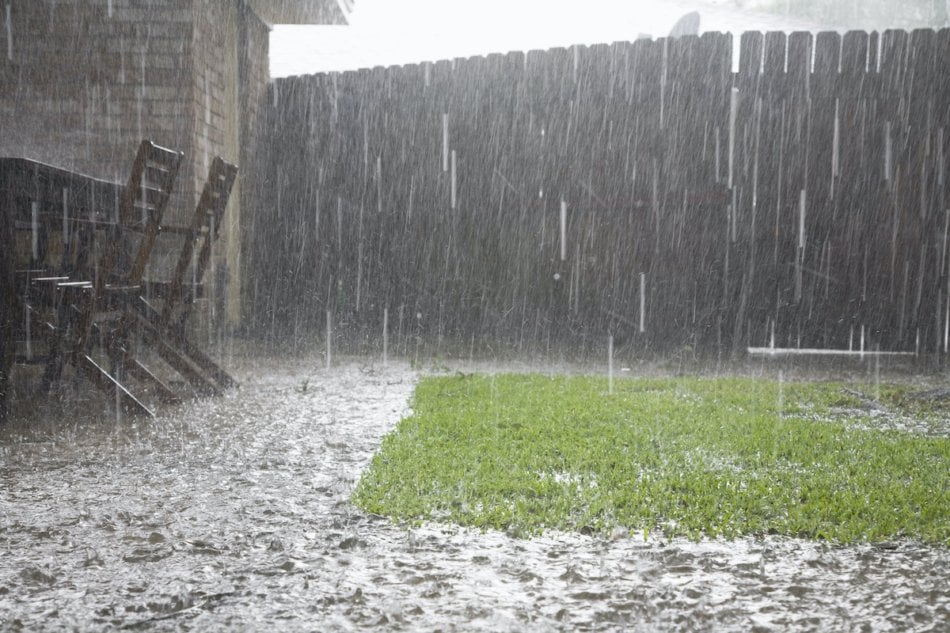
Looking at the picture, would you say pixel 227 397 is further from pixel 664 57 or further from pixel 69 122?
pixel 664 57

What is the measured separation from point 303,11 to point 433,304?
380 cm

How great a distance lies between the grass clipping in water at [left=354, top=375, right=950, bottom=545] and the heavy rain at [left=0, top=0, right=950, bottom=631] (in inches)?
1.2

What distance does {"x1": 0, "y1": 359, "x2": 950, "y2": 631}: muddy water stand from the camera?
170 cm

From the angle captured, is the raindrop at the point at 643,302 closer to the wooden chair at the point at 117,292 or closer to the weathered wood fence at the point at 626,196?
the weathered wood fence at the point at 626,196

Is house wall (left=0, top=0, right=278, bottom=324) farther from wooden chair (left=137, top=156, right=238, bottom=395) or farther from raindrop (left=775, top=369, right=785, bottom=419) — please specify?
raindrop (left=775, top=369, right=785, bottom=419)

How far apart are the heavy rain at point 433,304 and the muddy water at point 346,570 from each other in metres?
0.01

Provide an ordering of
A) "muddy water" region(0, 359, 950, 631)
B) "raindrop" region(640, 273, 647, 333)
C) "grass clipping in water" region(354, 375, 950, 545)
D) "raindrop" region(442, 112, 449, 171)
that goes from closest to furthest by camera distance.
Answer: "muddy water" region(0, 359, 950, 631) < "grass clipping in water" region(354, 375, 950, 545) < "raindrop" region(640, 273, 647, 333) < "raindrop" region(442, 112, 449, 171)

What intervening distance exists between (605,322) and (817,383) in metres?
2.36

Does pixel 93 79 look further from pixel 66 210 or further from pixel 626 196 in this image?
pixel 626 196

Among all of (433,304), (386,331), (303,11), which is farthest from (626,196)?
(303,11)

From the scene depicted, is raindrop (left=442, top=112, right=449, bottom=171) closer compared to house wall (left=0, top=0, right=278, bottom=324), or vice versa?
house wall (left=0, top=0, right=278, bottom=324)

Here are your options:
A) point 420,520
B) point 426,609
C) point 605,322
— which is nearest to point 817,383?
point 605,322

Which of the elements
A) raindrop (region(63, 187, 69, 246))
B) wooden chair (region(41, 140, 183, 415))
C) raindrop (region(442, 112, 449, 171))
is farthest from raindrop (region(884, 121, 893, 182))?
raindrop (region(63, 187, 69, 246))

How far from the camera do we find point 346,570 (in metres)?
1.95
